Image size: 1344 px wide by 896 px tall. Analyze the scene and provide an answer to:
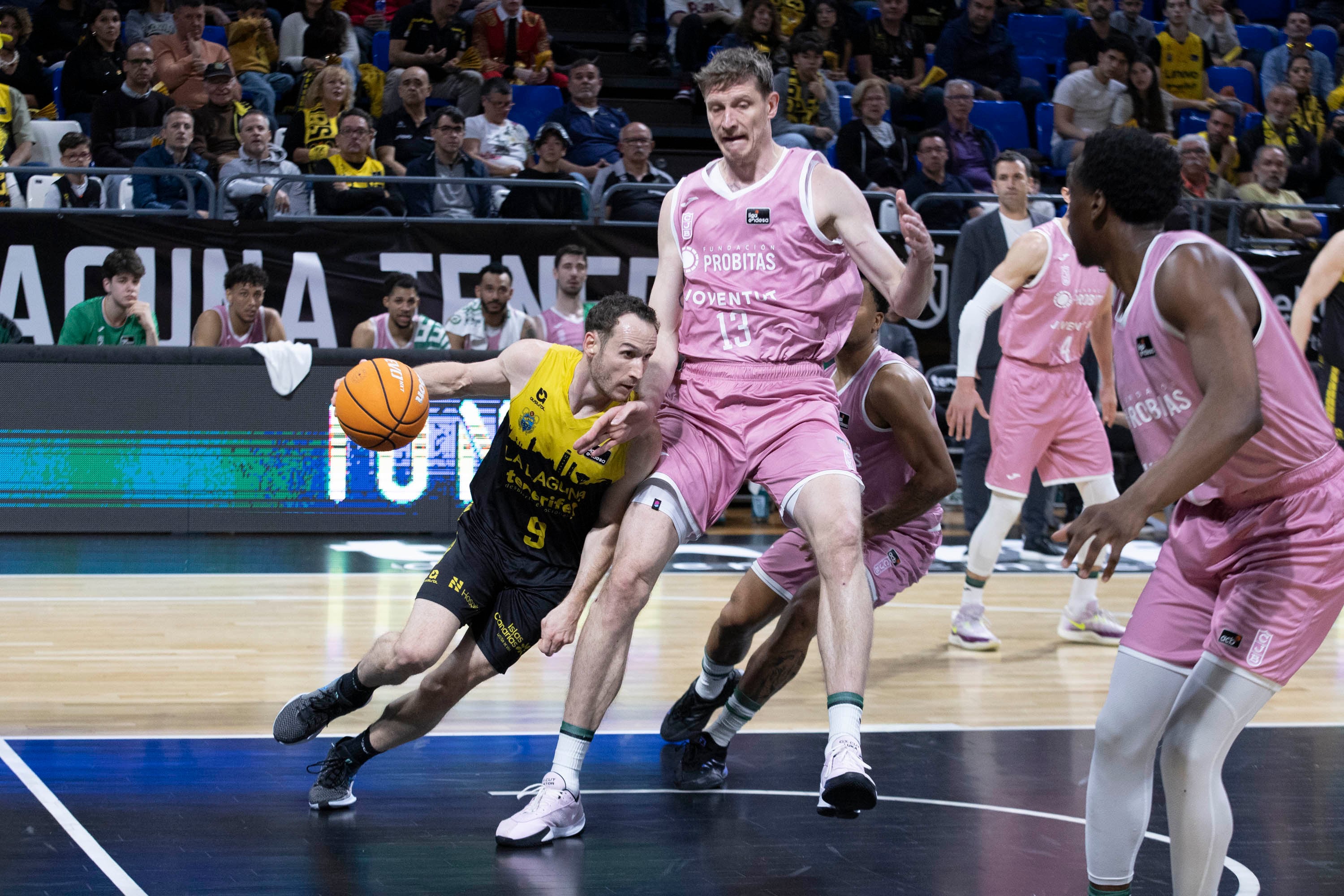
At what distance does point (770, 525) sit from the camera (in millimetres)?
10336

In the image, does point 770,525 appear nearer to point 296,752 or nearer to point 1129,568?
point 1129,568

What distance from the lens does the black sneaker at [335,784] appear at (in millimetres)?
4344

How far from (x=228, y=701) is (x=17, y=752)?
92 cm

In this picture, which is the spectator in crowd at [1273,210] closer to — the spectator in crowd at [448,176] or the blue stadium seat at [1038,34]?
the blue stadium seat at [1038,34]

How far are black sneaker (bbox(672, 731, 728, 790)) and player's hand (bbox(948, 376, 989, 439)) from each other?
238cm

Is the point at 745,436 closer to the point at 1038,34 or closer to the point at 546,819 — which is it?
the point at 546,819

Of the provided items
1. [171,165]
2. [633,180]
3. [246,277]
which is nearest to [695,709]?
[246,277]

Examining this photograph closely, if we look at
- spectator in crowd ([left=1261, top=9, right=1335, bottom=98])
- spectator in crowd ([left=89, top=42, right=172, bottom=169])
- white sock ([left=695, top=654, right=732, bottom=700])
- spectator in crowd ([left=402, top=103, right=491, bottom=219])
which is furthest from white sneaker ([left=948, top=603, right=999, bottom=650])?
spectator in crowd ([left=1261, top=9, right=1335, bottom=98])

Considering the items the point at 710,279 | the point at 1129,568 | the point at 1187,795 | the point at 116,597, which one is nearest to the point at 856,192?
the point at 710,279

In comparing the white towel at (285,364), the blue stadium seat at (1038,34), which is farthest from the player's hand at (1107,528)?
the blue stadium seat at (1038,34)

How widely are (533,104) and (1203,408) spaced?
10307 millimetres

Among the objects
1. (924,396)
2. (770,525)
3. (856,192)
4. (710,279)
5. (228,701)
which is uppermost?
(856,192)

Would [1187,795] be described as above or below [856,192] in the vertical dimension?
below

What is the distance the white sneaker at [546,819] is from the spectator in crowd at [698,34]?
32.8 feet
